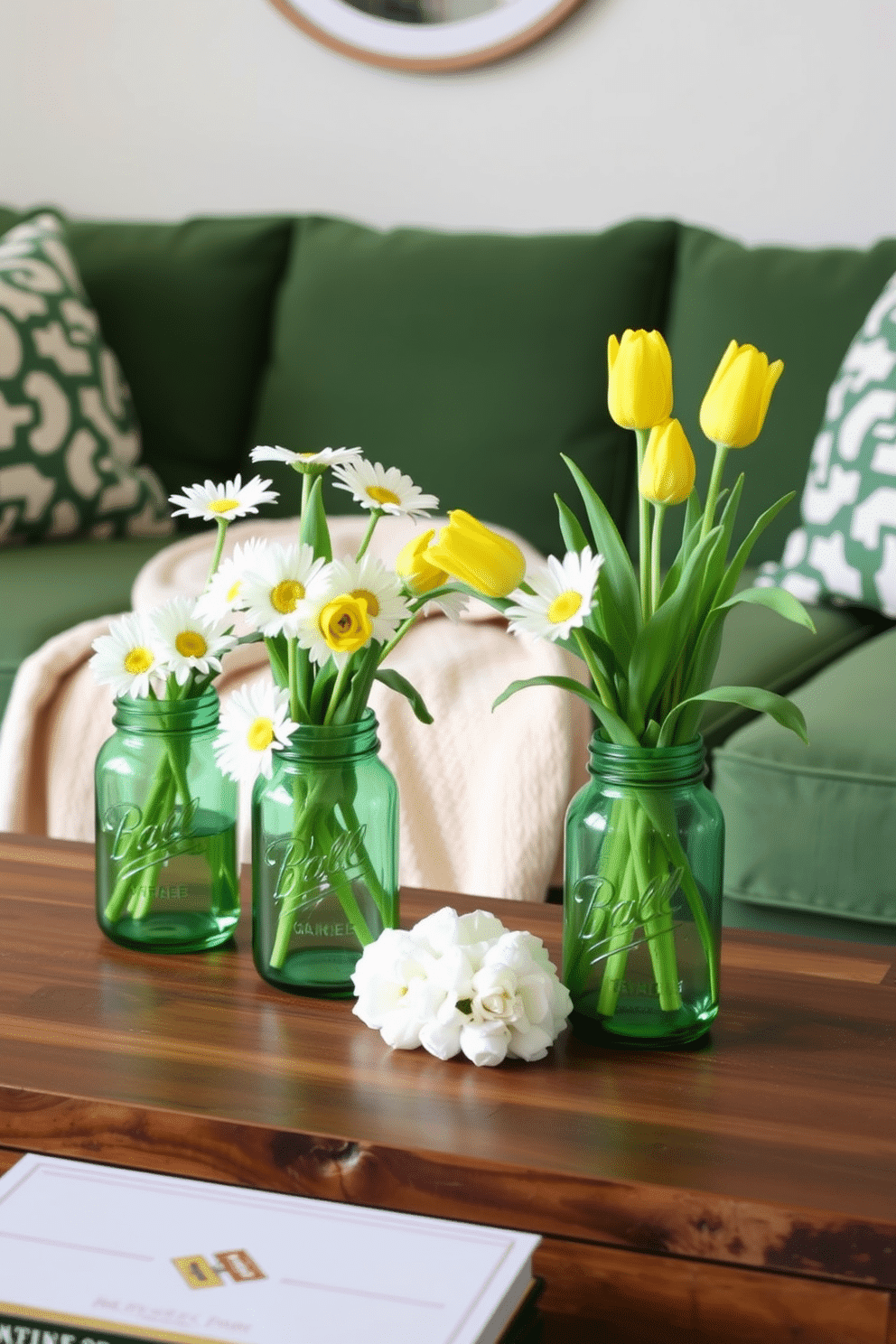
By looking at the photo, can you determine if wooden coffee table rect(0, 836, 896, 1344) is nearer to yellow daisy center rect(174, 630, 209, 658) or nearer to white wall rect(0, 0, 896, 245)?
yellow daisy center rect(174, 630, 209, 658)

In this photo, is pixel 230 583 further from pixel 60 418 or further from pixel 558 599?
pixel 60 418

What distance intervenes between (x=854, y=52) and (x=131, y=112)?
4.14ft

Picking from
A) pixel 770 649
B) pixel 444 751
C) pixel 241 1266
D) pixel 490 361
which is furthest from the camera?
pixel 490 361

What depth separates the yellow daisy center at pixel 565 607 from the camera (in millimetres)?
734

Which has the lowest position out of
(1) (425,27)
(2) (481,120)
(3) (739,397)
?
(3) (739,397)

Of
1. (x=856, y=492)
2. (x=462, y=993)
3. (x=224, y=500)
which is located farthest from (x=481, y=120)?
(x=462, y=993)

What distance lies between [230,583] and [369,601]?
76mm

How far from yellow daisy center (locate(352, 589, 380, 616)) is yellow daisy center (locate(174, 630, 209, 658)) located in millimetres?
118

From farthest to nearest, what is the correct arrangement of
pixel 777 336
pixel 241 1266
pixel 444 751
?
pixel 777 336
pixel 444 751
pixel 241 1266

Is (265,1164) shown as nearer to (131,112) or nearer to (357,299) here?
(357,299)

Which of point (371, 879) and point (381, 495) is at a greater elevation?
point (381, 495)

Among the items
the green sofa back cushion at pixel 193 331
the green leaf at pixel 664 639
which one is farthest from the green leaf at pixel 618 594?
the green sofa back cushion at pixel 193 331

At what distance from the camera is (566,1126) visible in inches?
27.9

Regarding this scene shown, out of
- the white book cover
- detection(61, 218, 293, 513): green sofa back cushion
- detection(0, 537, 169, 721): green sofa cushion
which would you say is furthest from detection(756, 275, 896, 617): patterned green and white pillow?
the white book cover
